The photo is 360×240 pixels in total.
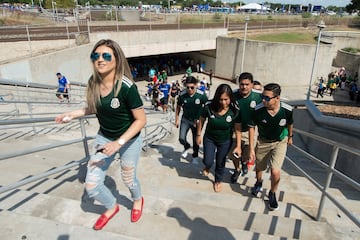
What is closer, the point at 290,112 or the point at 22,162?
the point at 290,112

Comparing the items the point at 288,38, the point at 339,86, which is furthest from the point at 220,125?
the point at 288,38

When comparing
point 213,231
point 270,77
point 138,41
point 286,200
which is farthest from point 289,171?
point 270,77

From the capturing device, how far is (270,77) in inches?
943

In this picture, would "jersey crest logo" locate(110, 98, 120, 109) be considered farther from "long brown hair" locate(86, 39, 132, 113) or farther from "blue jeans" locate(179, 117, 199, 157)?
"blue jeans" locate(179, 117, 199, 157)

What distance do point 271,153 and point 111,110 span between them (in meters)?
2.31

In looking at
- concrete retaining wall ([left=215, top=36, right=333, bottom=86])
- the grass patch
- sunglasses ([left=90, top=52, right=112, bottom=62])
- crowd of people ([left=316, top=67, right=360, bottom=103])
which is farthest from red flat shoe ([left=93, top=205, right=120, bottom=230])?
the grass patch

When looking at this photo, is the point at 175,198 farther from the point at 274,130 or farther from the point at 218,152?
the point at 274,130

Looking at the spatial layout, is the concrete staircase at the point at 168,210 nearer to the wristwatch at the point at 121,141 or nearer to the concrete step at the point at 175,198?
the concrete step at the point at 175,198

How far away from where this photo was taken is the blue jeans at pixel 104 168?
2.53 m

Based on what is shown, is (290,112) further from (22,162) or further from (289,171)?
(22,162)

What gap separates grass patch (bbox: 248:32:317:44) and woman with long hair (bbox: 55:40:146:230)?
26.3 metres

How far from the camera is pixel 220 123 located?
3803 mm

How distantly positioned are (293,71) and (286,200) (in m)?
22.3

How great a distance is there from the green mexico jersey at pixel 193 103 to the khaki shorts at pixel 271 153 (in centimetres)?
162
